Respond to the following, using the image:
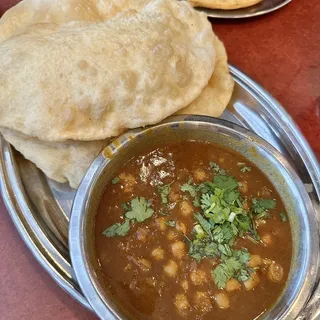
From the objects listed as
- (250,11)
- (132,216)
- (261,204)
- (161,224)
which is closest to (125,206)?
(132,216)

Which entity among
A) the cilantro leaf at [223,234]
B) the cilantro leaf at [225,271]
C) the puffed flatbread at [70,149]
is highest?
the puffed flatbread at [70,149]

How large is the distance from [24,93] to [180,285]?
1039 millimetres

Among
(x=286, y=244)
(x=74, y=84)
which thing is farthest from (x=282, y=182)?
(x=74, y=84)

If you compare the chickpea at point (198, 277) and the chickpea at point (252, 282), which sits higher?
the chickpea at point (198, 277)

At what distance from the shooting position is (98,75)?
1.99 metres

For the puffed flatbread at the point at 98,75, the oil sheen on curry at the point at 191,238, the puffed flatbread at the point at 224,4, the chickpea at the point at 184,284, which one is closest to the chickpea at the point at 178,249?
the oil sheen on curry at the point at 191,238

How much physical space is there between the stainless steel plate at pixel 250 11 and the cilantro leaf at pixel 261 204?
123cm

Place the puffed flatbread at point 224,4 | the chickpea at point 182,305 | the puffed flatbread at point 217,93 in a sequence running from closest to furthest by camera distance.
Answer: the chickpea at point 182,305 → the puffed flatbread at point 217,93 → the puffed flatbread at point 224,4

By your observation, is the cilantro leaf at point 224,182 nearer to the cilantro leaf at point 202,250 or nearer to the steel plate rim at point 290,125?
the cilantro leaf at point 202,250

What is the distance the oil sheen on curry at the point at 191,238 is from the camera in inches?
76.5

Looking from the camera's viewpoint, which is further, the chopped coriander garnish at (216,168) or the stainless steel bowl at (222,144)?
the chopped coriander garnish at (216,168)

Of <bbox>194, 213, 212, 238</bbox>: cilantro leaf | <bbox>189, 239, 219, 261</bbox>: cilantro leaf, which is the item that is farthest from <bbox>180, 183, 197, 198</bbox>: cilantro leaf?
<bbox>189, 239, 219, 261</bbox>: cilantro leaf

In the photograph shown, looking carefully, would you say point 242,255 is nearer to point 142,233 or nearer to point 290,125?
point 142,233

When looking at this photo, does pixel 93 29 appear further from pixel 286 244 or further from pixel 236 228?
pixel 286 244
